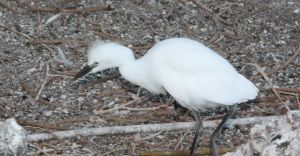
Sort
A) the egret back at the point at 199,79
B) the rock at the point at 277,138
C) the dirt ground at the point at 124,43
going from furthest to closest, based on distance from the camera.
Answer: the dirt ground at the point at 124,43 < the egret back at the point at 199,79 < the rock at the point at 277,138

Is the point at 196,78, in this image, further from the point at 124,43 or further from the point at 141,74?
the point at 124,43

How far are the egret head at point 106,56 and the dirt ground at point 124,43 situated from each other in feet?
1.00

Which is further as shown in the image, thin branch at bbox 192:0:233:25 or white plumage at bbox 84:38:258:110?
thin branch at bbox 192:0:233:25

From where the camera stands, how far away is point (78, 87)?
539 cm

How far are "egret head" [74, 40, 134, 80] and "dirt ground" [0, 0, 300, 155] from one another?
0.30m

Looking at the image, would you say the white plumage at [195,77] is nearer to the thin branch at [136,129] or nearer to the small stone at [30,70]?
the thin branch at [136,129]

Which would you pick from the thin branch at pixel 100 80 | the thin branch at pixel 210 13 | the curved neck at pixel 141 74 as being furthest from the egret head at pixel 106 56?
the thin branch at pixel 210 13

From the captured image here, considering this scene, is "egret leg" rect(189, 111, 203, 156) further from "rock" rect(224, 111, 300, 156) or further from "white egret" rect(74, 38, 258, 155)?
"rock" rect(224, 111, 300, 156)

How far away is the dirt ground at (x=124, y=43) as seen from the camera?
487 centimetres

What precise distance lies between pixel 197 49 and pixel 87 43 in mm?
1423

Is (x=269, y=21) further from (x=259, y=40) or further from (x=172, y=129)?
(x=172, y=129)

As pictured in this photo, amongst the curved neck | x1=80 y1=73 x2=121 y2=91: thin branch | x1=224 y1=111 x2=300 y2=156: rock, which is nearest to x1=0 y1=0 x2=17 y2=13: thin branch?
x1=80 y1=73 x2=121 y2=91: thin branch

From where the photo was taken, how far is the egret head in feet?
16.3

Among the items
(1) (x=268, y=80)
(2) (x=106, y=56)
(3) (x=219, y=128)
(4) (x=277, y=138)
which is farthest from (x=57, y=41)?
(4) (x=277, y=138)
